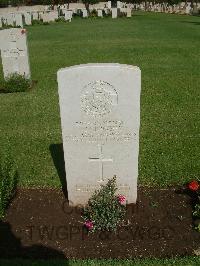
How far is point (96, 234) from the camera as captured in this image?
506 centimetres

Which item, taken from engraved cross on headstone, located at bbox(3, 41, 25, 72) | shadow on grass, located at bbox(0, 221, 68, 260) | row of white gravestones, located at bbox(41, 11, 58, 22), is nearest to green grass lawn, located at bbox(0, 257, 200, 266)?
shadow on grass, located at bbox(0, 221, 68, 260)

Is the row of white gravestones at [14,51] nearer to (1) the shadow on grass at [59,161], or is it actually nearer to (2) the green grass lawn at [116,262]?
(1) the shadow on grass at [59,161]

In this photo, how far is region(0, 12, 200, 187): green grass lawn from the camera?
273 inches

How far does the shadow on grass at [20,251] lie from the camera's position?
470 cm

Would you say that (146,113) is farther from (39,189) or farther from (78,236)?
(78,236)

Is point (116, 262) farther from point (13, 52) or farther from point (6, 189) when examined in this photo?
point (13, 52)

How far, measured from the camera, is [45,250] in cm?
481

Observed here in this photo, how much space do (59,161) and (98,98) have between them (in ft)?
8.83

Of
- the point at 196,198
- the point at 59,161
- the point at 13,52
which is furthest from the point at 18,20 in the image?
the point at 196,198

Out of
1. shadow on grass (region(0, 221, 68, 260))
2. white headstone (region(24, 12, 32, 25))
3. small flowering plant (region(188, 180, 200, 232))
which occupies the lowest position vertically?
shadow on grass (region(0, 221, 68, 260))

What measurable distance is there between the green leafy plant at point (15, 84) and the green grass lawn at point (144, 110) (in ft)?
0.89

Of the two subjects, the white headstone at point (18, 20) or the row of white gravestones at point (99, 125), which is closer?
the row of white gravestones at point (99, 125)

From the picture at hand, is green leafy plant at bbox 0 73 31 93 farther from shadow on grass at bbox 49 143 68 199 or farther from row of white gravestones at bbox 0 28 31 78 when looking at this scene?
shadow on grass at bbox 49 143 68 199

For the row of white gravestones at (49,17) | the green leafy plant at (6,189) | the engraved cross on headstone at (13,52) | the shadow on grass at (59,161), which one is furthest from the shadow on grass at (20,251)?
the row of white gravestones at (49,17)
